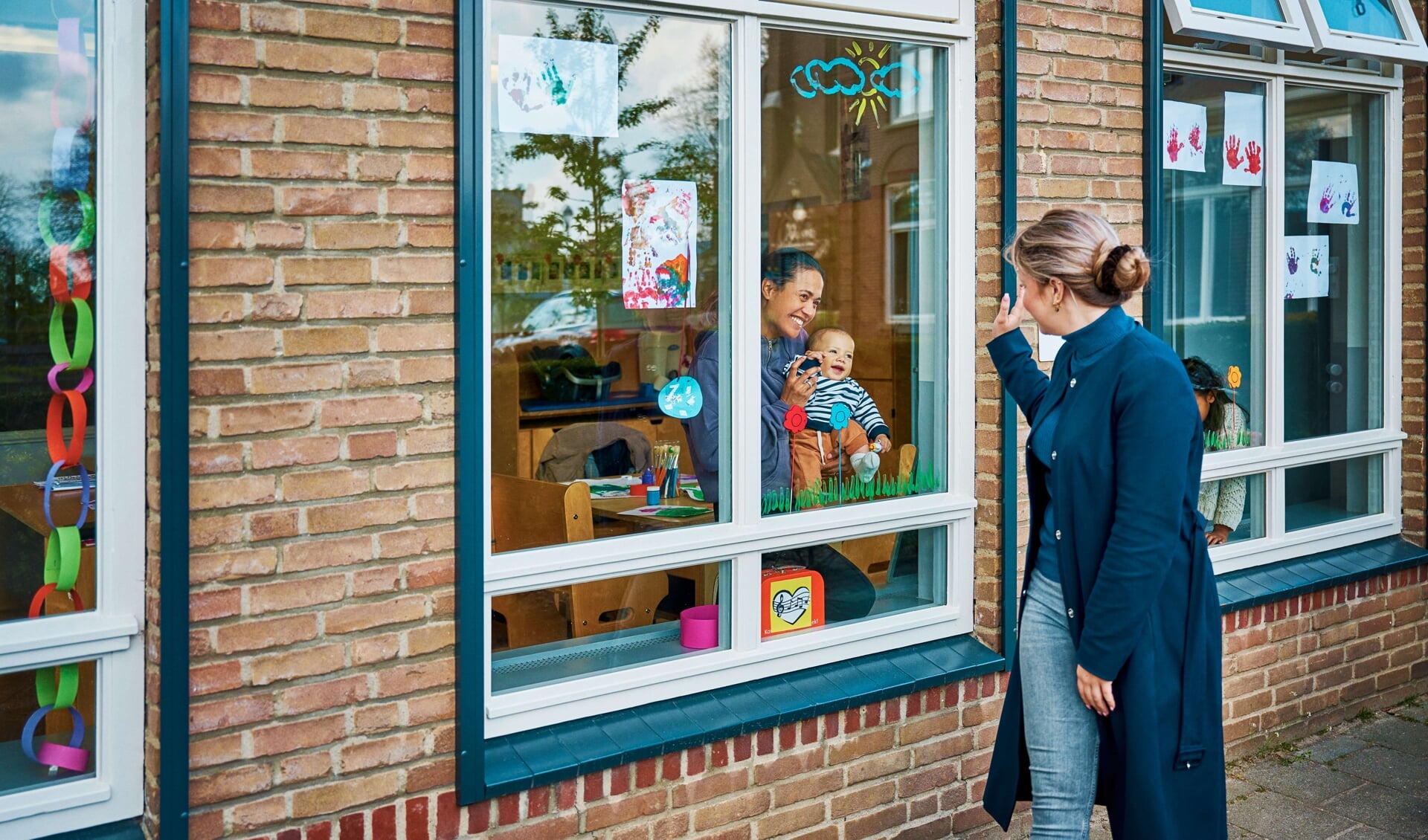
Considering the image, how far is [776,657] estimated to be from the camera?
405 cm

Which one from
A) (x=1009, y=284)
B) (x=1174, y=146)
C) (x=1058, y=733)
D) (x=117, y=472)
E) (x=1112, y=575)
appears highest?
(x=1174, y=146)

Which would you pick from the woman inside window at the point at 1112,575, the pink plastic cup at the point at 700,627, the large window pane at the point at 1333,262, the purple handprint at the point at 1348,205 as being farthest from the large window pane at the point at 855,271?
the purple handprint at the point at 1348,205

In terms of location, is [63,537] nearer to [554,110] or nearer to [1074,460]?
[554,110]

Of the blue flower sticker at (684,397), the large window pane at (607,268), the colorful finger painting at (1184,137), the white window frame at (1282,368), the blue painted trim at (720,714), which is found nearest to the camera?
the blue painted trim at (720,714)

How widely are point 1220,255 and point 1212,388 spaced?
58cm

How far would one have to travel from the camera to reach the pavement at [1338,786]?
450 centimetres

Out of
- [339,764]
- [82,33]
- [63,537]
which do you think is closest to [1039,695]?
[339,764]

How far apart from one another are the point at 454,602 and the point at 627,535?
2.30ft

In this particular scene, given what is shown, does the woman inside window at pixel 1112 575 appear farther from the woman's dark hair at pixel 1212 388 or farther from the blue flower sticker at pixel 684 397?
the woman's dark hair at pixel 1212 388

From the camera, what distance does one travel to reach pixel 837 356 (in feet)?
14.4

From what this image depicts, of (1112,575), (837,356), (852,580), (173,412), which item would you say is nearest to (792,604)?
(852,580)

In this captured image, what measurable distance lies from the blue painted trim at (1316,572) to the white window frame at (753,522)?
150 cm

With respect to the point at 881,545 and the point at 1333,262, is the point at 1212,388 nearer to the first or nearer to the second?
the point at 1333,262

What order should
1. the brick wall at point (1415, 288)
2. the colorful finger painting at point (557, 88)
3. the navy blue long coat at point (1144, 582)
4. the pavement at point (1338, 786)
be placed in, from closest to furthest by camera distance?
the navy blue long coat at point (1144, 582)
the colorful finger painting at point (557, 88)
the pavement at point (1338, 786)
the brick wall at point (1415, 288)
